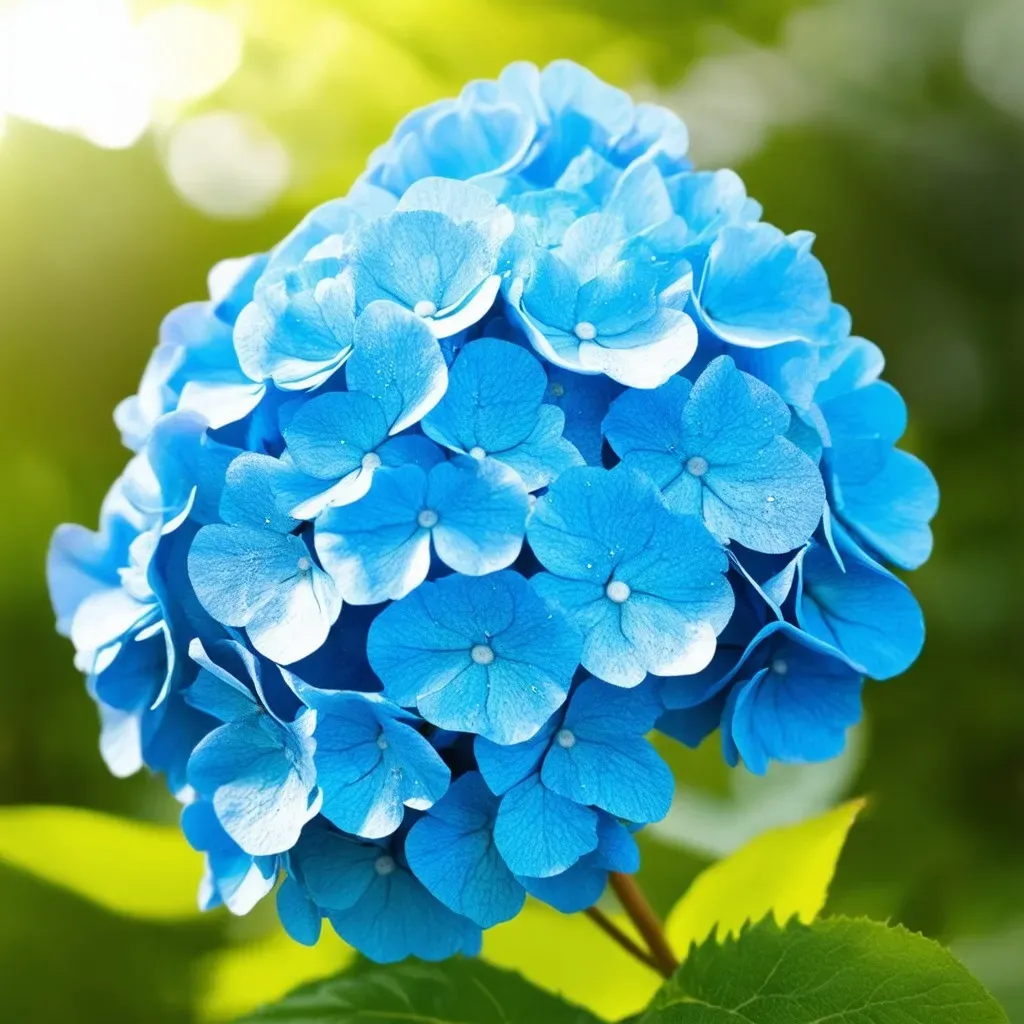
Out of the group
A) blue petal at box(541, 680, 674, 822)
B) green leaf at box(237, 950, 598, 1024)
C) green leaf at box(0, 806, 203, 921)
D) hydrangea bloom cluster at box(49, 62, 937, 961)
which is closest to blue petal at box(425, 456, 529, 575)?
hydrangea bloom cluster at box(49, 62, 937, 961)

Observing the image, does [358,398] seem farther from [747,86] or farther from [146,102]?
[747,86]

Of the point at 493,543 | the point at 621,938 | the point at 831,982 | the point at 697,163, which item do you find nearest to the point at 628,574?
the point at 493,543

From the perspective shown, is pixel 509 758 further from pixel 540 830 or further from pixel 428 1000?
pixel 428 1000

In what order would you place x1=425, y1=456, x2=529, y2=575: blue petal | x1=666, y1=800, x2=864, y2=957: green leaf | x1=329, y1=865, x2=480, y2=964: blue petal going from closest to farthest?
x1=425, y1=456, x2=529, y2=575: blue petal, x1=329, y1=865, x2=480, y2=964: blue petal, x1=666, y1=800, x2=864, y2=957: green leaf

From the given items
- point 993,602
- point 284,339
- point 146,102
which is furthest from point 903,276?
point 284,339

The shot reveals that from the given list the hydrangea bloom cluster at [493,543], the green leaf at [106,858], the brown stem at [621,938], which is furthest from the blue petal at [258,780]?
the green leaf at [106,858]

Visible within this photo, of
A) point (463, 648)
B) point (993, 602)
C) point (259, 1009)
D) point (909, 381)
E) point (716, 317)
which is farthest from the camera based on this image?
point (909, 381)

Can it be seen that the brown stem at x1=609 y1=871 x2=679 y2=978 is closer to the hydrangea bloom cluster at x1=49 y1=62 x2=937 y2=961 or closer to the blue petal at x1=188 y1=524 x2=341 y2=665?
the hydrangea bloom cluster at x1=49 y1=62 x2=937 y2=961
